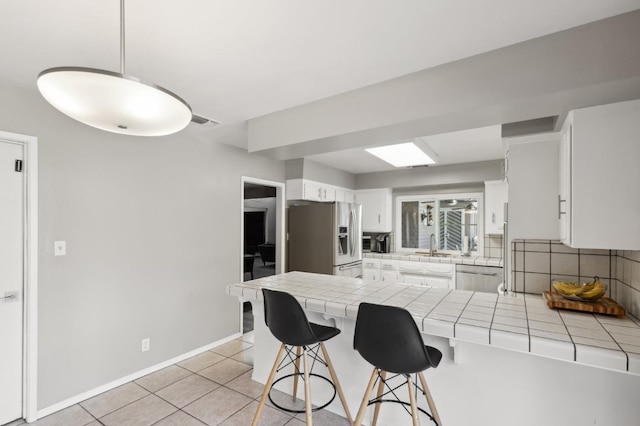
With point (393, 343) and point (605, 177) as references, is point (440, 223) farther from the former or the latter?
point (393, 343)

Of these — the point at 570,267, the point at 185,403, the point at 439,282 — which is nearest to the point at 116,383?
the point at 185,403

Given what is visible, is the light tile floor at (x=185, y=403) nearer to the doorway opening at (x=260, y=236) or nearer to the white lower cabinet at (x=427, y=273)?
the doorway opening at (x=260, y=236)

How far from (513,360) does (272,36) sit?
212 centimetres

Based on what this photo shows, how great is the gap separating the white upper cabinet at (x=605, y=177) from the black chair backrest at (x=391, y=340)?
3.25ft

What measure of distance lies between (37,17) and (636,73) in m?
2.78

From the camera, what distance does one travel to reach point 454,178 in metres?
4.74

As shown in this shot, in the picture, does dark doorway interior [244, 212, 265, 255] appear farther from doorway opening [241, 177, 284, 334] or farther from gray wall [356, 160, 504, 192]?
gray wall [356, 160, 504, 192]


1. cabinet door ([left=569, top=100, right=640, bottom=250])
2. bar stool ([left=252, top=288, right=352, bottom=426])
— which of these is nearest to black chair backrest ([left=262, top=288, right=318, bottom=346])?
bar stool ([left=252, top=288, right=352, bottom=426])

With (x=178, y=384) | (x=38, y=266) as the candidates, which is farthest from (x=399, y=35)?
(x=178, y=384)

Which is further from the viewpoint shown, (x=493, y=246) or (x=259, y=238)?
(x=259, y=238)

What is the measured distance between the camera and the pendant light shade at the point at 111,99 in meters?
0.96

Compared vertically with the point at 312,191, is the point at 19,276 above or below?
below

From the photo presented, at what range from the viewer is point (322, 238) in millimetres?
4320

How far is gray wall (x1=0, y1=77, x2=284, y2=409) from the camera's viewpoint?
88.0 inches
